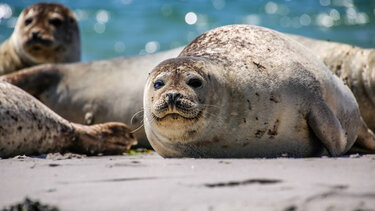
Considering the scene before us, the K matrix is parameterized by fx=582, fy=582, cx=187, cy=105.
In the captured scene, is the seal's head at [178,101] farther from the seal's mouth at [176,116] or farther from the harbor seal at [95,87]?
the harbor seal at [95,87]

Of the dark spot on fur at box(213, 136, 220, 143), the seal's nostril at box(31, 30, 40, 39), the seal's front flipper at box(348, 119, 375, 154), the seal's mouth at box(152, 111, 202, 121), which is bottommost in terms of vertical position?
the seal's front flipper at box(348, 119, 375, 154)

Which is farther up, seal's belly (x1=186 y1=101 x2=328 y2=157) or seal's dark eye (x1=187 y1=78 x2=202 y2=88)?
seal's dark eye (x1=187 y1=78 x2=202 y2=88)

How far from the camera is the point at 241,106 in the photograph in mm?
3758

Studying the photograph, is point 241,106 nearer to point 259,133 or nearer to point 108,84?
point 259,133

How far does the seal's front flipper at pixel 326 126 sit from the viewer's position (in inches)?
153

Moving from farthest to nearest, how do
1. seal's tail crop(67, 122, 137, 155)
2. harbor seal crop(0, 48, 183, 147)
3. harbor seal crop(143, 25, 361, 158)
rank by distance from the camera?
harbor seal crop(0, 48, 183, 147)
seal's tail crop(67, 122, 137, 155)
harbor seal crop(143, 25, 361, 158)

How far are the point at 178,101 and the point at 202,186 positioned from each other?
1.10 m

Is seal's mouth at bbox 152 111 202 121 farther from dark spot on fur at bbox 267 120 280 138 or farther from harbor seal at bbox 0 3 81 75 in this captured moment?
harbor seal at bbox 0 3 81 75

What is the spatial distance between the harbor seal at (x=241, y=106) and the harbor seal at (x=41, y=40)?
4.47m

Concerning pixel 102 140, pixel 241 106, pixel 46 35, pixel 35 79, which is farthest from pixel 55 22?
pixel 241 106

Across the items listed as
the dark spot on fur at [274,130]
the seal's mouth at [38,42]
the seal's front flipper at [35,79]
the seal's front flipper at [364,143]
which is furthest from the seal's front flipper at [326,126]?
the seal's mouth at [38,42]

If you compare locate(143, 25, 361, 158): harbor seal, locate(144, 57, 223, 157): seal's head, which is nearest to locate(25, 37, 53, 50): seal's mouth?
locate(143, 25, 361, 158): harbor seal

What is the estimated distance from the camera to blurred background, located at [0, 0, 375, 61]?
1573cm

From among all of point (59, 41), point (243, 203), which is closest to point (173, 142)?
point (243, 203)
